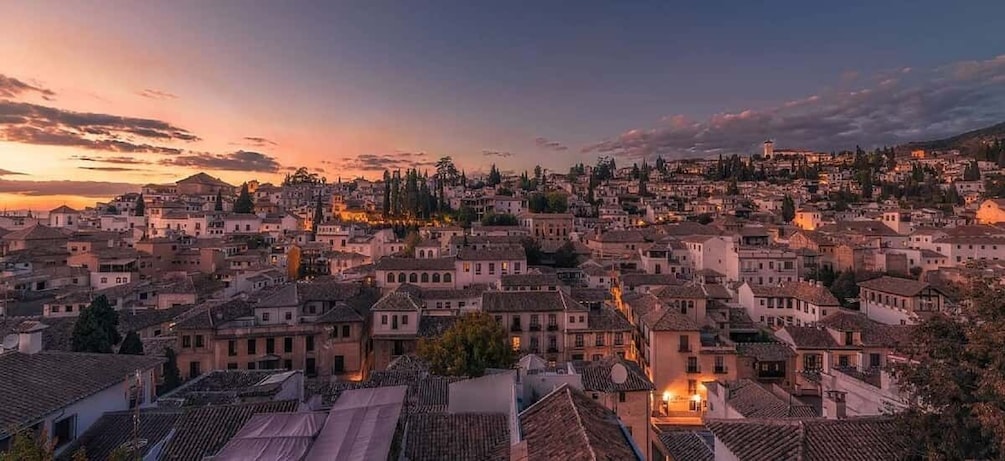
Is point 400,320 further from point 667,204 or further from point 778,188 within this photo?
point 778,188

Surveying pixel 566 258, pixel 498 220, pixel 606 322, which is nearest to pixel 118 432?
pixel 606 322

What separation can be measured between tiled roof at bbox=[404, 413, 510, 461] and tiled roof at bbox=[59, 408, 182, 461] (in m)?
5.98

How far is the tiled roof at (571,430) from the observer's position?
337 inches

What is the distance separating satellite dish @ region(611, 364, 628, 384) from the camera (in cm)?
1988

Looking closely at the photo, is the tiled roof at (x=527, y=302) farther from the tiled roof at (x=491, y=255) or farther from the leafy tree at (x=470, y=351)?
the tiled roof at (x=491, y=255)

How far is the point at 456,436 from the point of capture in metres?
12.4

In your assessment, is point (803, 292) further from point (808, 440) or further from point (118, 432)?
point (118, 432)

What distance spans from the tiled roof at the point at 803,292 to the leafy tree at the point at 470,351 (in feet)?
90.9

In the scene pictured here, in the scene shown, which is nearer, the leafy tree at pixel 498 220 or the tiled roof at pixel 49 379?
the tiled roof at pixel 49 379

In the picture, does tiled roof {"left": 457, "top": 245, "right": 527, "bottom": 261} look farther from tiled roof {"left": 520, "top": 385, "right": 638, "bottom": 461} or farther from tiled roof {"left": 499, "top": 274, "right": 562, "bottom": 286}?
tiled roof {"left": 520, "top": 385, "right": 638, "bottom": 461}

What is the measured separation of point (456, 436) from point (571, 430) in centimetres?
409

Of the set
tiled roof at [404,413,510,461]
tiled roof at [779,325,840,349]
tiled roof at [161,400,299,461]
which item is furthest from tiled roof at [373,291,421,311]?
tiled roof at [779,325,840,349]

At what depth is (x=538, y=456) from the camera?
883 cm

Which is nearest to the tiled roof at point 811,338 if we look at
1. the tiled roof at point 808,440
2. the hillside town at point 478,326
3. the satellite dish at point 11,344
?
the hillside town at point 478,326
